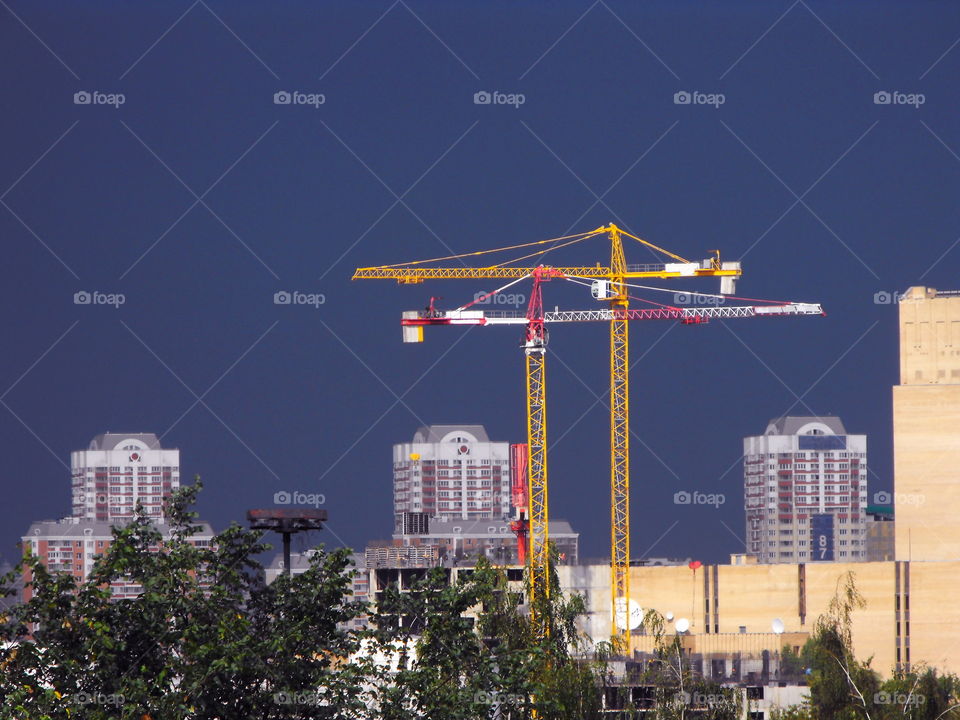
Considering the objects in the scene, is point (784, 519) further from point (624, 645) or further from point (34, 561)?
point (34, 561)

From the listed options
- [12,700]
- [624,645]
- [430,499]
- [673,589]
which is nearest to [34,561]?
[12,700]

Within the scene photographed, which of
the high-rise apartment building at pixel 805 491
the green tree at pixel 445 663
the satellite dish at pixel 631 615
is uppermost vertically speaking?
the high-rise apartment building at pixel 805 491

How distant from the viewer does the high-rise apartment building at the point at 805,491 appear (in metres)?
78.7

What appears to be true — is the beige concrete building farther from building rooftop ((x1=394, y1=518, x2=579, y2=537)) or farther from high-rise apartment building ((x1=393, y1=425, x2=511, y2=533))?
high-rise apartment building ((x1=393, y1=425, x2=511, y2=533))

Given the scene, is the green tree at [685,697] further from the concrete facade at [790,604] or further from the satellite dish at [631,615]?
the concrete facade at [790,604]

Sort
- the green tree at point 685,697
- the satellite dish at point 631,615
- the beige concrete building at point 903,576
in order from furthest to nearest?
the beige concrete building at point 903,576 → the satellite dish at point 631,615 → the green tree at point 685,697

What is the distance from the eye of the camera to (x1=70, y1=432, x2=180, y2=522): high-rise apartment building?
74.3 m

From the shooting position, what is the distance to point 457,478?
3179 inches

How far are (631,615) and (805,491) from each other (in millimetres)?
39933

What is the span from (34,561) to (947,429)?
41.0 meters

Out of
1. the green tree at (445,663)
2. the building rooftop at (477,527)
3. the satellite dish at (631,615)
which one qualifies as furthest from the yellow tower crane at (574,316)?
the green tree at (445,663)

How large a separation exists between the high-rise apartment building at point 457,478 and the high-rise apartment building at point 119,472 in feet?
38.6

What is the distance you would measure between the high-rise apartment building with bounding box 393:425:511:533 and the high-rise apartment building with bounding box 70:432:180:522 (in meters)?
11.8

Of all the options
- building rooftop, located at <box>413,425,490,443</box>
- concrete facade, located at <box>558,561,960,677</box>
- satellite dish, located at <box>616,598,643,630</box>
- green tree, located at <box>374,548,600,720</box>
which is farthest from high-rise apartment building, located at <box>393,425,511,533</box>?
green tree, located at <box>374,548,600,720</box>
